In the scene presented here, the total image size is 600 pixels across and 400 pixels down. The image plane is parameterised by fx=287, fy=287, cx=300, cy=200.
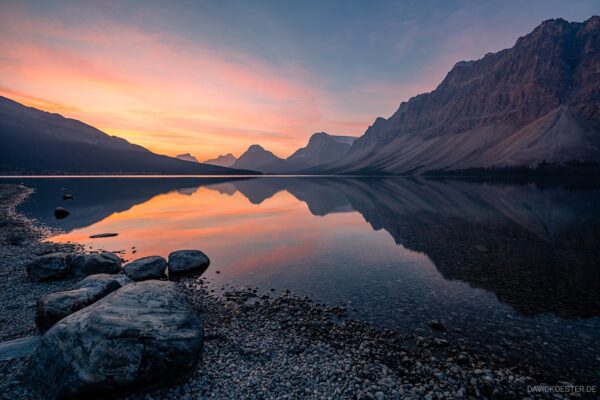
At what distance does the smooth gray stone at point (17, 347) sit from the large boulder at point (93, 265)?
9.98m

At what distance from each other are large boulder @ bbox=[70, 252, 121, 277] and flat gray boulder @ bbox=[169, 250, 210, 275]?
4130 mm

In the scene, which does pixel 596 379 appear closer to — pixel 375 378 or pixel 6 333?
pixel 375 378

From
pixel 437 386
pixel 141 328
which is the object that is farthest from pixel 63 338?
pixel 437 386

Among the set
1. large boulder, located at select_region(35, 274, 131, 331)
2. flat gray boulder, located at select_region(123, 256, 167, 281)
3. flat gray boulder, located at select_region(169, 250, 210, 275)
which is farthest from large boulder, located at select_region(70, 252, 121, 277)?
large boulder, located at select_region(35, 274, 131, 331)

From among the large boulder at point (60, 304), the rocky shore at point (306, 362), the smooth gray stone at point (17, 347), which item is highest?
the large boulder at point (60, 304)

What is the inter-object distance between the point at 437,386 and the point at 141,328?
34.8ft

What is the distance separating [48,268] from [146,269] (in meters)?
6.35

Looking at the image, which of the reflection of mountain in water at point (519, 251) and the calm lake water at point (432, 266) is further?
the reflection of mountain in water at point (519, 251)

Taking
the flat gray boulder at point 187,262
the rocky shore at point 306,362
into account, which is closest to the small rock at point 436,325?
the rocky shore at point 306,362

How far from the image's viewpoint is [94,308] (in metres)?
10.7

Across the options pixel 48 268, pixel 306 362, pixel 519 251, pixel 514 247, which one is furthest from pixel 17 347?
pixel 514 247

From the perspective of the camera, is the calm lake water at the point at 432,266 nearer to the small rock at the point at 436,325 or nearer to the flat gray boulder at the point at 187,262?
the small rock at the point at 436,325

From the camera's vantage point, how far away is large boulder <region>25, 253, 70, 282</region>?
20070 mm

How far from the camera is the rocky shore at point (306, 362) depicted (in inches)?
393
